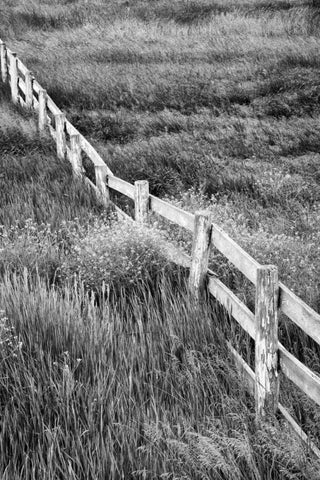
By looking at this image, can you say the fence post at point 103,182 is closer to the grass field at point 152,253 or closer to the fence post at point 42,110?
the grass field at point 152,253

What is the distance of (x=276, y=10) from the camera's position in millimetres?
23641

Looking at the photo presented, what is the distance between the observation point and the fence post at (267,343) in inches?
153

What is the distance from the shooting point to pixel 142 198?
723 cm

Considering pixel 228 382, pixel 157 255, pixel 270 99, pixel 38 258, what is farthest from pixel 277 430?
pixel 270 99

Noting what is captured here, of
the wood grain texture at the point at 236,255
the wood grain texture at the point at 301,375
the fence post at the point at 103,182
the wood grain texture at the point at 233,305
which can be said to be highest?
the wood grain texture at the point at 236,255

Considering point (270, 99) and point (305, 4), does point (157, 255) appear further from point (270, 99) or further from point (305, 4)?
point (305, 4)

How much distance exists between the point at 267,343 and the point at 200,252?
166cm

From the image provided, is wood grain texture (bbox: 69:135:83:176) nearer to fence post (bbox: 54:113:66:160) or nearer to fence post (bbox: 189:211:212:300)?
fence post (bbox: 54:113:66:160)

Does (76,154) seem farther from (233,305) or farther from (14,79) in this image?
(14,79)

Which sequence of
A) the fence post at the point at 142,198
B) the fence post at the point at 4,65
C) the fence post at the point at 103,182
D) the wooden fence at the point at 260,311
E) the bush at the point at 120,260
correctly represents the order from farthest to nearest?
the fence post at the point at 4,65, the fence post at the point at 103,182, the fence post at the point at 142,198, the bush at the point at 120,260, the wooden fence at the point at 260,311

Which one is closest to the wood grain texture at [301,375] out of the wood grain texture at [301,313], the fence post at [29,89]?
the wood grain texture at [301,313]

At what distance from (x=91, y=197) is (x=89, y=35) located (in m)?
14.7

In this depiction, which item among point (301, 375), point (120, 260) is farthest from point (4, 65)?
point (301, 375)

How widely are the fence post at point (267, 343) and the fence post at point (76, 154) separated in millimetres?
6713
